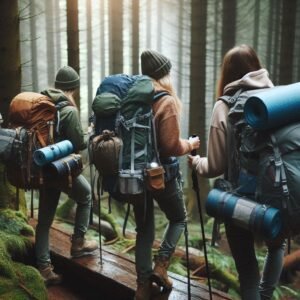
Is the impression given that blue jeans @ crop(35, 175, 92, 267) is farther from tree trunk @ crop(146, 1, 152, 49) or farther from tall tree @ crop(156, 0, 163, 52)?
tall tree @ crop(156, 0, 163, 52)

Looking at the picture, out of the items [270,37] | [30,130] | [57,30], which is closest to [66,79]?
[30,130]

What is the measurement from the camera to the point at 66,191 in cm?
474

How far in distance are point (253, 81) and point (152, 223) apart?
1699 mm

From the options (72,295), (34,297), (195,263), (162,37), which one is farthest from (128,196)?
(162,37)

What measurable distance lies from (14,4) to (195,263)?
4833mm

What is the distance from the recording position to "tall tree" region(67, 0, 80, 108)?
7617mm

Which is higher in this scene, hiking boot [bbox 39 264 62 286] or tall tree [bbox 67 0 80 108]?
tall tree [bbox 67 0 80 108]

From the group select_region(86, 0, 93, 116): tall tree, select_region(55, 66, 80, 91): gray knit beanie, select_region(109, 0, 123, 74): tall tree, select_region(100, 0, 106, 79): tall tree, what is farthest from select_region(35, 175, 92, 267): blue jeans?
select_region(100, 0, 106, 79): tall tree

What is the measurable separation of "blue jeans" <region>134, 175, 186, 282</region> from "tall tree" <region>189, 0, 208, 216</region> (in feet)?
24.4

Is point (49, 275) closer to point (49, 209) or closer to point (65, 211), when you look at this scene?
point (49, 209)

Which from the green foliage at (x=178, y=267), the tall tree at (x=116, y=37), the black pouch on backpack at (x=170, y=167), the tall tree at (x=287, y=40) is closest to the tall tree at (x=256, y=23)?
the tall tree at (x=116, y=37)

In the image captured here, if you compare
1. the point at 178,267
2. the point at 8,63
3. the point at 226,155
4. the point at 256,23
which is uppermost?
the point at 256,23

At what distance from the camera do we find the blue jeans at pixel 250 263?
335 centimetres

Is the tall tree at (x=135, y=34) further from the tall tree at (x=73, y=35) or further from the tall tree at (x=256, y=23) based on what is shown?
the tall tree at (x=256, y=23)
